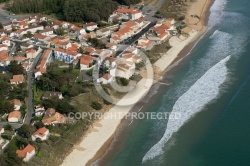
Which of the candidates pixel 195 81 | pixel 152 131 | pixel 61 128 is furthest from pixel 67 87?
pixel 195 81

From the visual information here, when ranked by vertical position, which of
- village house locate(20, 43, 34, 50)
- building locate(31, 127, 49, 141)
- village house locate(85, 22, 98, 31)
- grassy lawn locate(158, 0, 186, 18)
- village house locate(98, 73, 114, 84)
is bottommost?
grassy lawn locate(158, 0, 186, 18)

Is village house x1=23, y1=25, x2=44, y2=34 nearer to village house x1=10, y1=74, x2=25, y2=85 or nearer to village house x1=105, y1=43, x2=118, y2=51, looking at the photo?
village house x1=105, y1=43, x2=118, y2=51

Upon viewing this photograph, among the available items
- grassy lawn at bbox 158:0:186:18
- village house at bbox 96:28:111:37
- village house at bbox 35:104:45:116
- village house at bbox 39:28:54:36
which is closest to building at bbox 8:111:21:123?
village house at bbox 35:104:45:116

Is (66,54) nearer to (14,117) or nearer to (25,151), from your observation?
(14,117)

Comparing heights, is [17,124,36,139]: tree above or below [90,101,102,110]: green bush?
above

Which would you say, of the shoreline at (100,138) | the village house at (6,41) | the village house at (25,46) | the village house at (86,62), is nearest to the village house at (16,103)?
the shoreline at (100,138)

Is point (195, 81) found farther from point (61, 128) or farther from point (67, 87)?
point (61, 128)

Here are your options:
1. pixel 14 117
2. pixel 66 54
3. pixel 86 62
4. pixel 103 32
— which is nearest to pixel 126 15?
pixel 103 32
